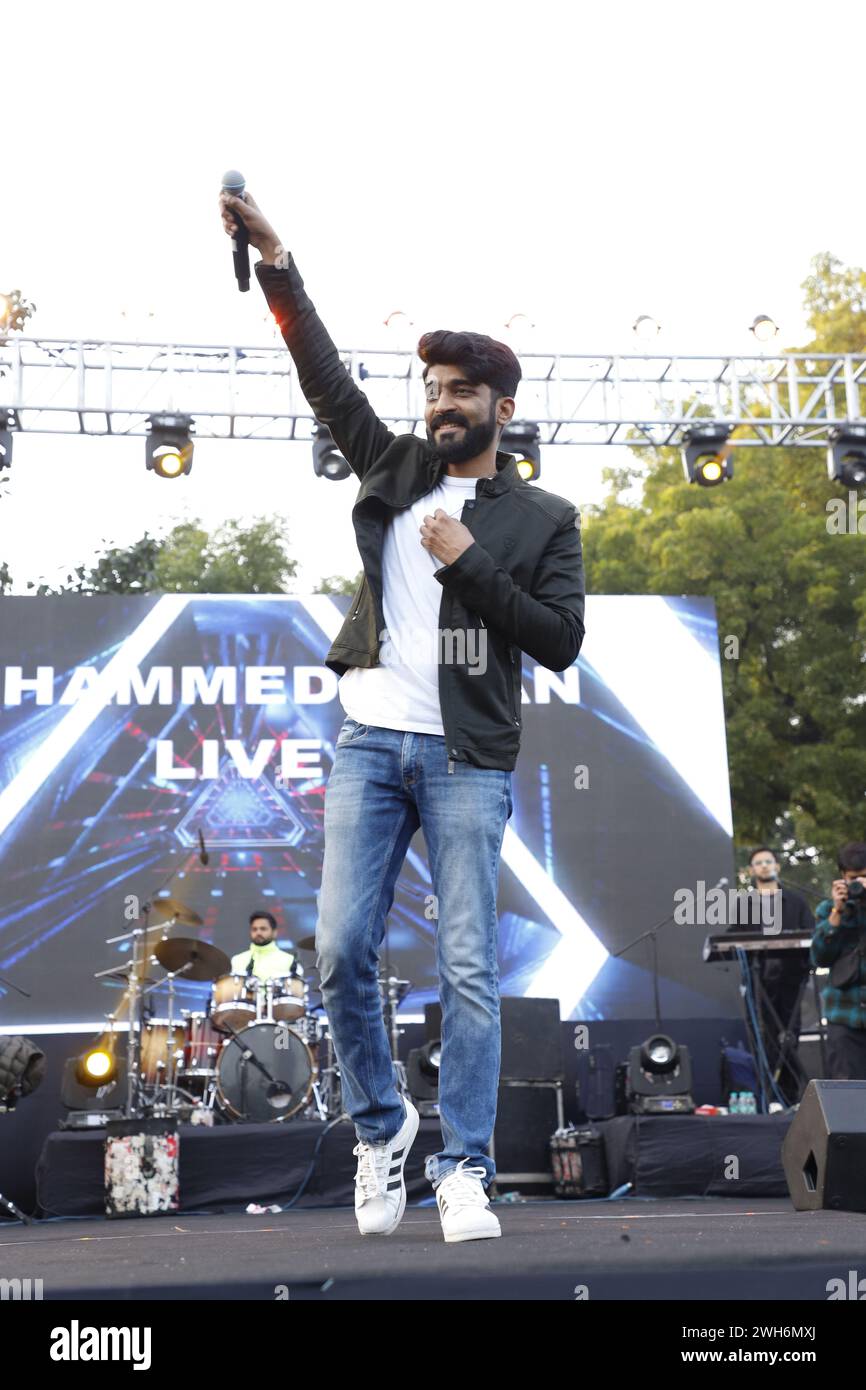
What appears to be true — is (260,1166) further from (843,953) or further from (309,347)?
(309,347)

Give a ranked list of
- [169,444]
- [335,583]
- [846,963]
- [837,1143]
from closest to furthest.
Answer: [837,1143]
[846,963]
[169,444]
[335,583]

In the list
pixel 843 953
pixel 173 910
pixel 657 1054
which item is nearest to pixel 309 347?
pixel 843 953

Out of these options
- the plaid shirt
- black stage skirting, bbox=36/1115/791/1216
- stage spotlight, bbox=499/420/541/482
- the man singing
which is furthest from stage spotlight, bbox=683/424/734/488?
the man singing

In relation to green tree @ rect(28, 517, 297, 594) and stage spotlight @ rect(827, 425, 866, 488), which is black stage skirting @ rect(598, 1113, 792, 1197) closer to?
stage spotlight @ rect(827, 425, 866, 488)

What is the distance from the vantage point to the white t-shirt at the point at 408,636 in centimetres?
303

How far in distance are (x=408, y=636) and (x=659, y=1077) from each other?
19.7ft

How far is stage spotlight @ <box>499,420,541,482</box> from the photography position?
10.3 m

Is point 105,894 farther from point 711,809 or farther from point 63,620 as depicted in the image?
point 711,809

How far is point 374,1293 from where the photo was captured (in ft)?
6.09

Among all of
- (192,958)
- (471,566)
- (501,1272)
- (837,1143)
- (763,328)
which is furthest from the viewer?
(763,328)

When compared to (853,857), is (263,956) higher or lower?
lower

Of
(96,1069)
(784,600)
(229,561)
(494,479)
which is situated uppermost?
(229,561)

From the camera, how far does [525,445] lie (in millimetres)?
10398

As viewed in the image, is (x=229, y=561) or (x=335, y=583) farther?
(x=335, y=583)
